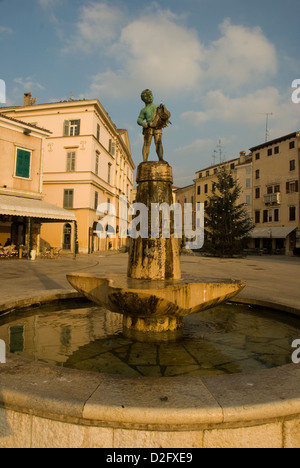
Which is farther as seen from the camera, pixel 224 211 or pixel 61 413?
pixel 224 211

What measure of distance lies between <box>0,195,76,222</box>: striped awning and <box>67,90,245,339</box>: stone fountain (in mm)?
13668

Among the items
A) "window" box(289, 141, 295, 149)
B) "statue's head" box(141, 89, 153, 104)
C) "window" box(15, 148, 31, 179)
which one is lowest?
"statue's head" box(141, 89, 153, 104)

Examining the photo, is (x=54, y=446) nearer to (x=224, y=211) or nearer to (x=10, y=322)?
(x=10, y=322)

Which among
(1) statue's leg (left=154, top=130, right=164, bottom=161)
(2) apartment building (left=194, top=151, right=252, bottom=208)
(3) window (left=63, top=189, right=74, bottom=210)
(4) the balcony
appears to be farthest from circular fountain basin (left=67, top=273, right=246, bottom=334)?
(4) the balcony

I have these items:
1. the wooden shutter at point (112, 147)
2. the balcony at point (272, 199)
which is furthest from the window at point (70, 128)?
the balcony at point (272, 199)

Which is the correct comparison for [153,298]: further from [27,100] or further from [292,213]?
[292,213]

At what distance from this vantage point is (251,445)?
1948mm

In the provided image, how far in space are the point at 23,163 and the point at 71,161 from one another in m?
8.32

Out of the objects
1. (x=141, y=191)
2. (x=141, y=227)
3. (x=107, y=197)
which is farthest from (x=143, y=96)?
(x=107, y=197)

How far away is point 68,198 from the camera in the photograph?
29.3 m

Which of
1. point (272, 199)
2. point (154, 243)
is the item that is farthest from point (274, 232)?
point (154, 243)

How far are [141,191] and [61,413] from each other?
3641mm

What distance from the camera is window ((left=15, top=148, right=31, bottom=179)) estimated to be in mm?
21031

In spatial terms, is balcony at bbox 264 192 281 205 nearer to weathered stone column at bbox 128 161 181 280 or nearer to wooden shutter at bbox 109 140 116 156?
wooden shutter at bbox 109 140 116 156
